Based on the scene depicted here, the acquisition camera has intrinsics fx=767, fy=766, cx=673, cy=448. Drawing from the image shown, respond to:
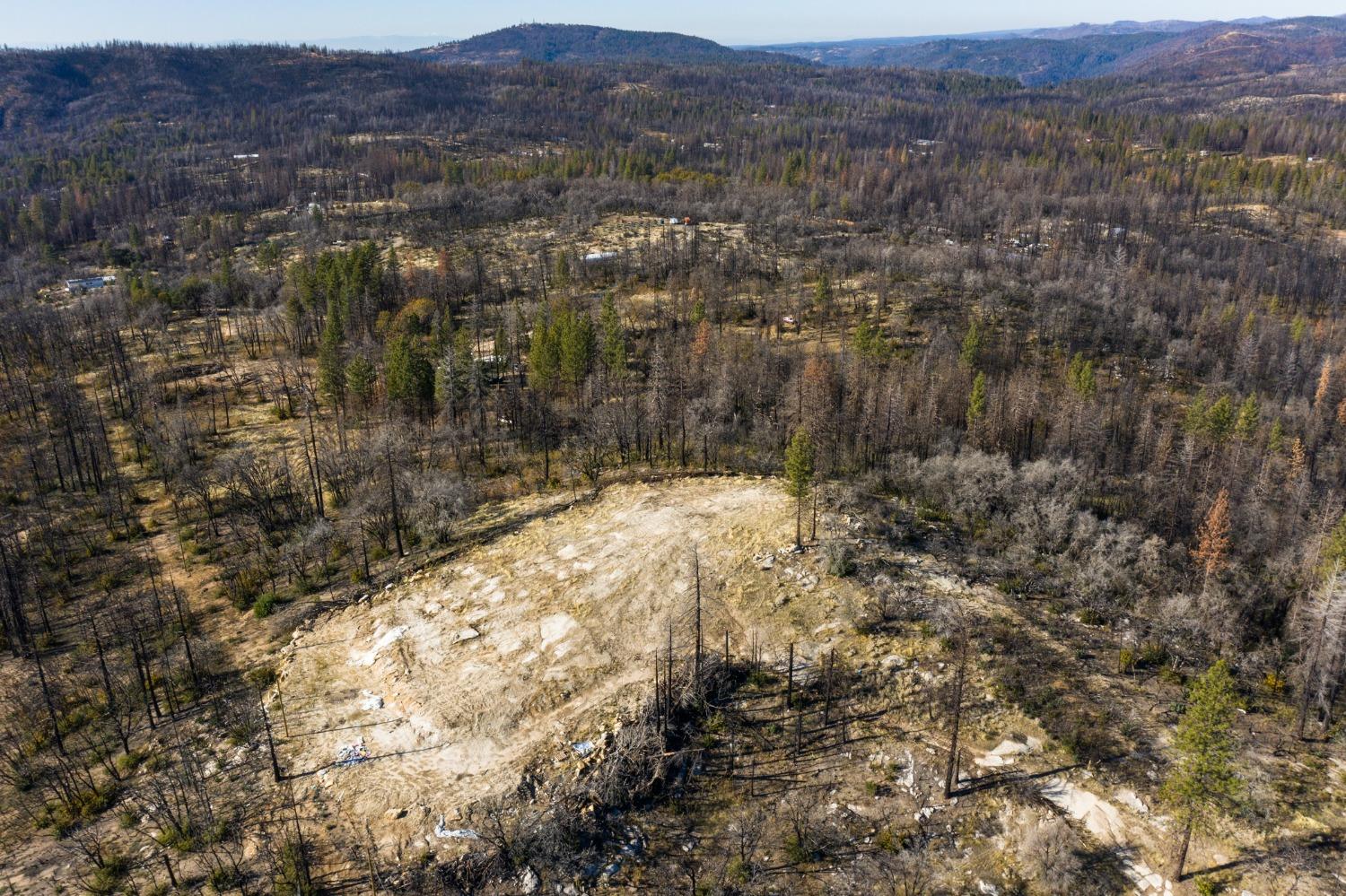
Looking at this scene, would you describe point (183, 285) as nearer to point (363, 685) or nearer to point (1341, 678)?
point (363, 685)

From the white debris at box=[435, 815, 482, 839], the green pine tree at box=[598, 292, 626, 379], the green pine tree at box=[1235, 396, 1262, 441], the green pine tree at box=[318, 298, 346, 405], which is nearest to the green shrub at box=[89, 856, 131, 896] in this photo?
the white debris at box=[435, 815, 482, 839]

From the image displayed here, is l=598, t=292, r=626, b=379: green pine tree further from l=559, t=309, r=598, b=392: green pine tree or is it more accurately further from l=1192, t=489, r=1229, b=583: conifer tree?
l=1192, t=489, r=1229, b=583: conifer tree

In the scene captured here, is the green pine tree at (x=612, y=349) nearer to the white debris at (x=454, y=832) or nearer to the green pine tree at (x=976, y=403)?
the green pine tree at (x=976, y=403)

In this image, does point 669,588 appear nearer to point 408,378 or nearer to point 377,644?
point 377,644

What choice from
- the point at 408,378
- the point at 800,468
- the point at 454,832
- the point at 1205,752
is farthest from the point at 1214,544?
the point at 408,378

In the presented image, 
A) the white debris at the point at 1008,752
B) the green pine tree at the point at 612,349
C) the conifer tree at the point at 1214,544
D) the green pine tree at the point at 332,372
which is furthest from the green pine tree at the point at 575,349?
the white debris at the point at 1008,752
